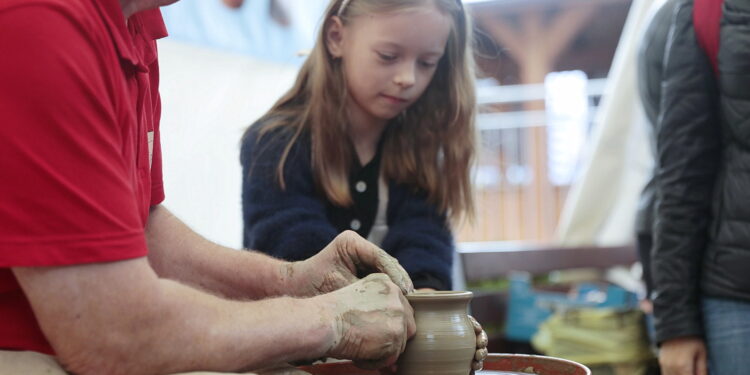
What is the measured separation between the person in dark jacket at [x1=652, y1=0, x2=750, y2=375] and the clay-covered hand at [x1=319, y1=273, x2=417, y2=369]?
44.0 inches

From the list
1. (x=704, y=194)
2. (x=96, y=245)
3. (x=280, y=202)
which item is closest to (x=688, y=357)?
(x=704, y=194)

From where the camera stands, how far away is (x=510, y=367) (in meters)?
1.76

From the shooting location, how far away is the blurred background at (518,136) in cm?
295

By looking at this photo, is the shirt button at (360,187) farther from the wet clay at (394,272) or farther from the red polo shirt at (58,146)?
the red polo shirt at (58,146)

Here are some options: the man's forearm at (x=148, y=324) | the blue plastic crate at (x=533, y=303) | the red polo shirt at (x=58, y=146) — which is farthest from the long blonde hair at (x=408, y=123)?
the blue plastic crate at (x=533, y=303)

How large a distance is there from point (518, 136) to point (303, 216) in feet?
22.5

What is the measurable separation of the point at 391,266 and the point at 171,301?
1.69 ft

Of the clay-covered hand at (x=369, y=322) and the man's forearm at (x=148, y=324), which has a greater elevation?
the man's forearm at (x=148, y=324)

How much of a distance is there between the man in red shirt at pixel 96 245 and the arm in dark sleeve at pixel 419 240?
925 mm

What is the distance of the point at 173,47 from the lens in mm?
2834

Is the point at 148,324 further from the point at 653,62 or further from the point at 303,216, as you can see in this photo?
the point at 653,62

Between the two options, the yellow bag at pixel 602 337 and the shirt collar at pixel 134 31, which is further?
the yellow bag at pixel 602 337

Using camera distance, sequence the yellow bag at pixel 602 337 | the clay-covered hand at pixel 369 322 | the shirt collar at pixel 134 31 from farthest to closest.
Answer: the yellow bag at pixel 602 337
the clay-covered hand at pixel 369 322
the shirt collar at pixel 134 31

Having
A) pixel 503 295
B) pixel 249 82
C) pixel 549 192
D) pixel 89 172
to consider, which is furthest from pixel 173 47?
pixel 549 192
